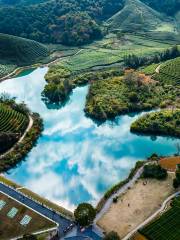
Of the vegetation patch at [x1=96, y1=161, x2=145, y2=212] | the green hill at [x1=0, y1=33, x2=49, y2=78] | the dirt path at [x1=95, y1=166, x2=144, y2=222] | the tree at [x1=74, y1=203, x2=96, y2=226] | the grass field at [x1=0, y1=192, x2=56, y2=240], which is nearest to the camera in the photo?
the grass field at [x1=0, y1=192, x2=56, y2=240]

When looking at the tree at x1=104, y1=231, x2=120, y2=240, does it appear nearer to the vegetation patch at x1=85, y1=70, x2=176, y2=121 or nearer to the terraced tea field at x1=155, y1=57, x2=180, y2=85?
the vegetation patch at x1=85, y1=70, x2=176, y2=121

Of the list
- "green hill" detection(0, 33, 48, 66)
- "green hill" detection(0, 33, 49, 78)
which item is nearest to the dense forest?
"green hill" detection(0, 33, 49, 78)

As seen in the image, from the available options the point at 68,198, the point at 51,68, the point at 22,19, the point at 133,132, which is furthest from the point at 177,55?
the point at 68,198

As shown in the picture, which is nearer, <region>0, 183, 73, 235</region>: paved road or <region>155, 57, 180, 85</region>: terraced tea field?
<region>0, 183, 73, 235</region>: paved road

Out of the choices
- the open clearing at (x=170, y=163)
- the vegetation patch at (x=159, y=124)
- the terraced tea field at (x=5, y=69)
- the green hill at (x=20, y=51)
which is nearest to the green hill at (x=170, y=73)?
the vegetation patch at (x=159, y=124)

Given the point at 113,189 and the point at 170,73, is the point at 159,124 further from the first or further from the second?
the point at 170,73

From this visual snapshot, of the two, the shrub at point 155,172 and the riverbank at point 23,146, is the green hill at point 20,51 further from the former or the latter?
the shrub at point 155,172

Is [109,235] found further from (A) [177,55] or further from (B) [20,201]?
(A) [177,55]
